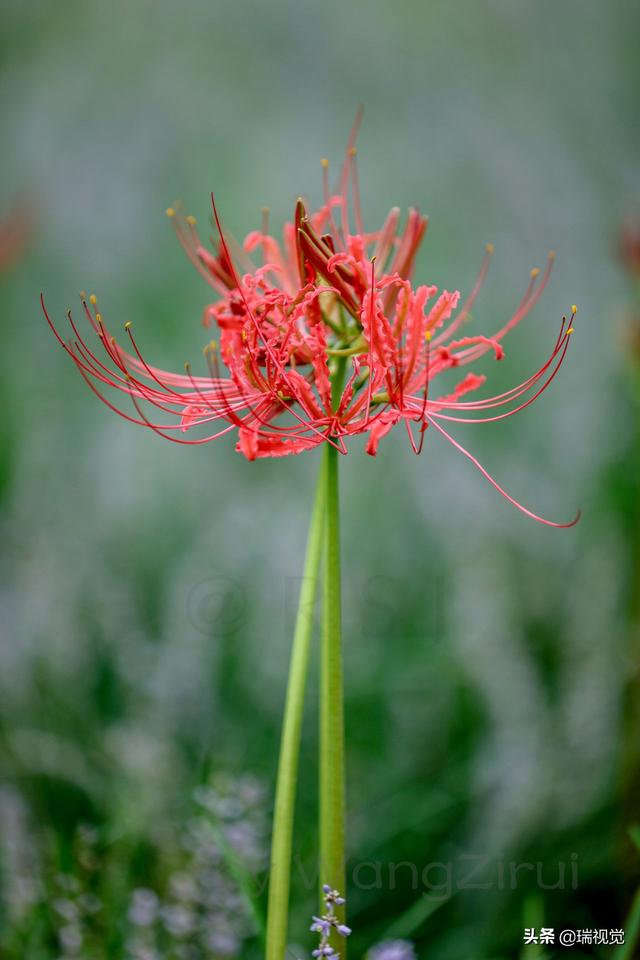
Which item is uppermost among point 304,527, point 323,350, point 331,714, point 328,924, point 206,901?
point 323,350

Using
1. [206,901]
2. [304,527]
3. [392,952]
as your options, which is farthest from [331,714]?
[304,527]

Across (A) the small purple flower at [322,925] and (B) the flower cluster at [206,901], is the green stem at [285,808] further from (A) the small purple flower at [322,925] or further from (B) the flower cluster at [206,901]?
(B) the flower cluster at [206,901]

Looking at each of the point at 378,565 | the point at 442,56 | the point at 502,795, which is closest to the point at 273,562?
the point at 378,565

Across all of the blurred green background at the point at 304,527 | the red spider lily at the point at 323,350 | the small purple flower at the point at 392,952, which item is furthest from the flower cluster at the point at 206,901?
the red spider lily at the point at 323,350

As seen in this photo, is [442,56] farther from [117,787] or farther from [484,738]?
[117,787]

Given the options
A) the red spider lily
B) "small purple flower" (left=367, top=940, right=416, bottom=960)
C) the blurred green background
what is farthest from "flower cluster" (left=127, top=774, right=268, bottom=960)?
the red spider lily

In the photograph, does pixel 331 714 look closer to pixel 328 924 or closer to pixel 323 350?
pixel 328 924
